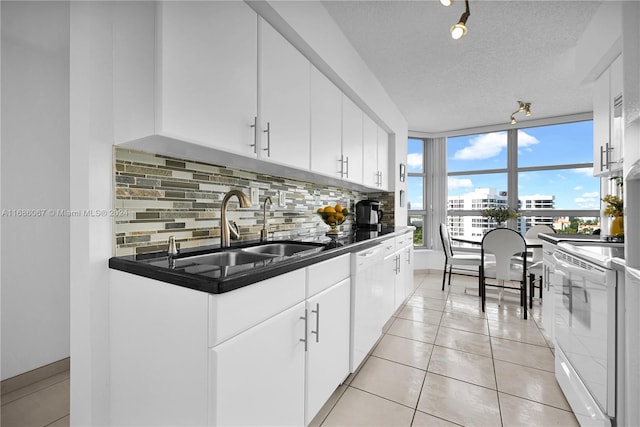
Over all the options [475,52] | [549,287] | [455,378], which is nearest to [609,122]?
[475,52]

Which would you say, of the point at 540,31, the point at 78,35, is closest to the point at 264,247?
the point at 78,35

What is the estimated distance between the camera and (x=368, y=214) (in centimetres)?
332

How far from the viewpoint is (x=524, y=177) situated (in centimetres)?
497

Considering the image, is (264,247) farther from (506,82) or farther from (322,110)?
(506,82)

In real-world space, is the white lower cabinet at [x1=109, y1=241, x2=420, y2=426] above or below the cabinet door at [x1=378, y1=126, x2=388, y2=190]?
below

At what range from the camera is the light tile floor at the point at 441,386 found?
1.59m

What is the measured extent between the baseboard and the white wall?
0.10 feet

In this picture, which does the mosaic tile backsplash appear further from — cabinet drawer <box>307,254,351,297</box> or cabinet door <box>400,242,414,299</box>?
cabinet door <box>400,242,414,299</box>

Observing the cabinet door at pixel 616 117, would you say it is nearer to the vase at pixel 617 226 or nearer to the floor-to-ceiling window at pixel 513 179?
the vase at pixel 617 226

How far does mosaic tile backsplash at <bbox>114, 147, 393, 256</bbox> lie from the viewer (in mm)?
1314

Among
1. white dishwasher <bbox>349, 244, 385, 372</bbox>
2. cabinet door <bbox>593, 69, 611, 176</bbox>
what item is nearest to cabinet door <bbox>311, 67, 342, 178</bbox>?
white dishwasher <bbox>349, 244, 385, 372</bbox>

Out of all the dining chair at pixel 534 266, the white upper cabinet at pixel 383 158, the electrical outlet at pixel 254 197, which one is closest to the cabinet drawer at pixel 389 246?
the white upper cabinet at pixel 383 158

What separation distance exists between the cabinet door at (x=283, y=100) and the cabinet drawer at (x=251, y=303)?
28.6 inches

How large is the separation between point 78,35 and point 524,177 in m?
5.83
